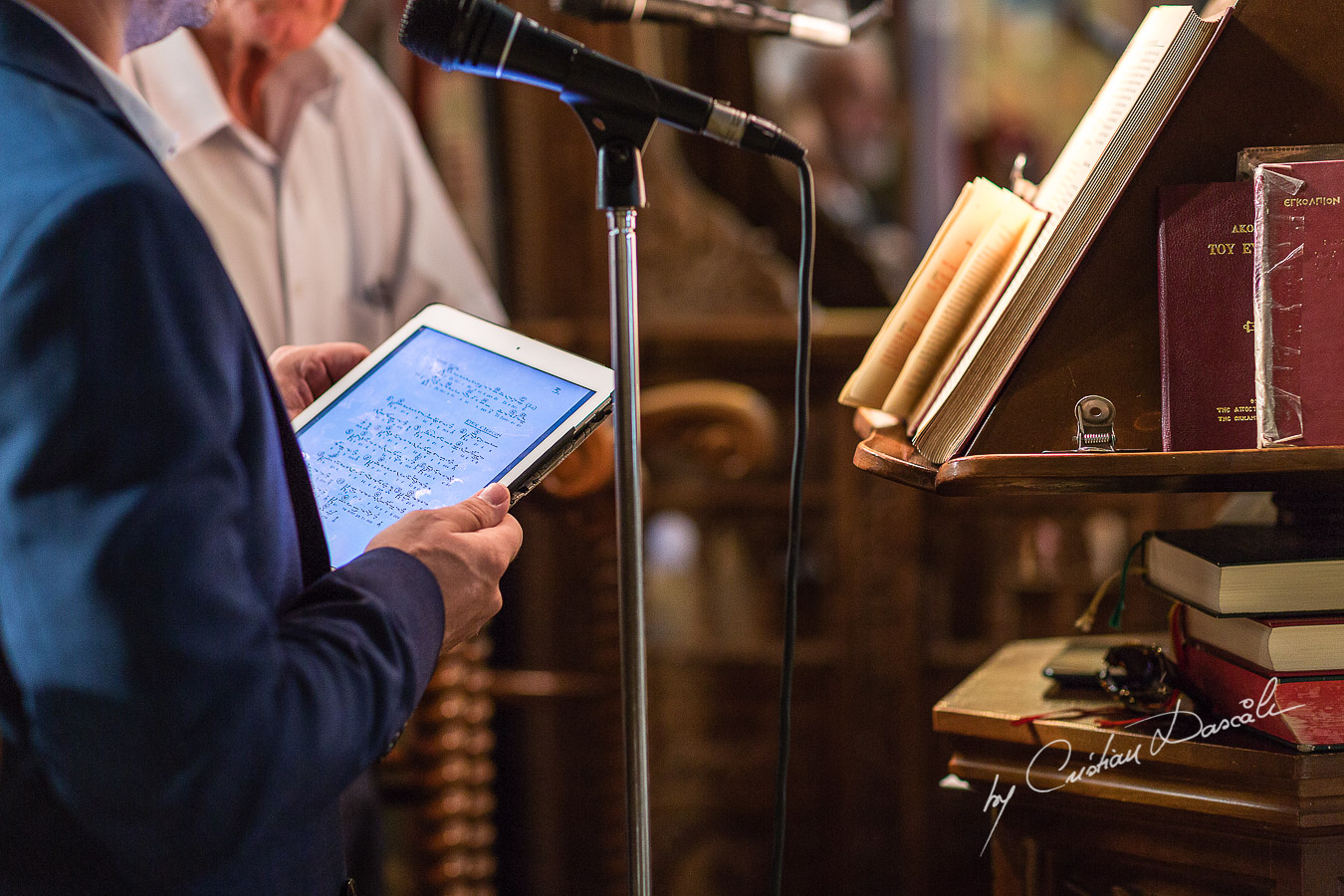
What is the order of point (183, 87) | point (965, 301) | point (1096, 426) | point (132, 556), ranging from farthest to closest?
point (183, 87) < point (965, 301) < point (1096, 426) < point (132, 556)

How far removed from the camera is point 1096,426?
2.46 ft

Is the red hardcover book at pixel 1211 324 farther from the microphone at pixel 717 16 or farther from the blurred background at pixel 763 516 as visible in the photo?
the blurred background at pixel 763 516

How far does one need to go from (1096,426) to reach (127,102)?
26.2 inches

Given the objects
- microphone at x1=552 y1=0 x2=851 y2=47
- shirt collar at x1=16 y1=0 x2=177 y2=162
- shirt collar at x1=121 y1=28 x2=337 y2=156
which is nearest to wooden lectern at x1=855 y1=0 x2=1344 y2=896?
microphone at x1=552 y1=0 x2=851 y2=47

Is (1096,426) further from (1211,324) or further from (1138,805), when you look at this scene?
(1138,805)

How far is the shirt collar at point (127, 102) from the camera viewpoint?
1.89 feet

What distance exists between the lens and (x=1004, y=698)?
917 mm

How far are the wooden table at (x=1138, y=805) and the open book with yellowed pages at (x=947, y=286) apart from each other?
29 centimetres

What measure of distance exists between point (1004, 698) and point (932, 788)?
1364mm

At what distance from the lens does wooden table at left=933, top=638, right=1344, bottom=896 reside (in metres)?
0.75

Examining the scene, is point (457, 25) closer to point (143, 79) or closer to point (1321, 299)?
point (1321, 299)

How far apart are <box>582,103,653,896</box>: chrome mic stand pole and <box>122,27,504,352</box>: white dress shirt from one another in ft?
3.08

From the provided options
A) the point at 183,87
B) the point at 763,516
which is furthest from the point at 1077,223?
the point at 763,516

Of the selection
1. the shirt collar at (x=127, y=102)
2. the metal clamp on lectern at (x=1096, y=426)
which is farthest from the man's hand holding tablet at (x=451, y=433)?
the metal clamp on lectern at (x=1096, y=426)
